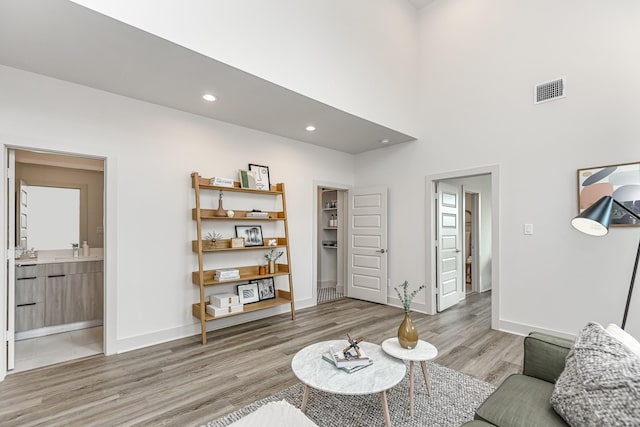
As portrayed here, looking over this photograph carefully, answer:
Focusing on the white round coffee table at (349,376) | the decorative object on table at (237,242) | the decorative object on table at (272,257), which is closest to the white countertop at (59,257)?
the decorative object on table at (237,242)

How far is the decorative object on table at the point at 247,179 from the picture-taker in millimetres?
4152

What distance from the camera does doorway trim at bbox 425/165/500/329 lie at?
4.00 meters

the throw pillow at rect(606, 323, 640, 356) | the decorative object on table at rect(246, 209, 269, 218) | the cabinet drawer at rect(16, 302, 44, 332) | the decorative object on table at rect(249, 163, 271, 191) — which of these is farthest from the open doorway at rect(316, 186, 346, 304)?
the throw pillow at rect(606, 323, 640, 356)

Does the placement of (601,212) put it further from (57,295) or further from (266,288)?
(57,295)

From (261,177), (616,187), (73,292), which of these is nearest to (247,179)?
(261,177)

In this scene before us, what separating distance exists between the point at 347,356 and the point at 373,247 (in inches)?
129

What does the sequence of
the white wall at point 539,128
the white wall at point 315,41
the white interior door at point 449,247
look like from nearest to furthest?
the white wall at point 315,41 → the white wall at point 539,128 → the white interior door at point 449,247

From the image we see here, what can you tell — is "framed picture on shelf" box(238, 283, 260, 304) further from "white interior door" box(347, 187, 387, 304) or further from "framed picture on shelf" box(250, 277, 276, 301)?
"white interior door" box(347, 187, 387, 304)

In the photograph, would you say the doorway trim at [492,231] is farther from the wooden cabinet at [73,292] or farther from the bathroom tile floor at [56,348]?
the wooden cabinet at [73,292]

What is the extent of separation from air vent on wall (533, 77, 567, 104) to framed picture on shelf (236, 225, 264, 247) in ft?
12.6

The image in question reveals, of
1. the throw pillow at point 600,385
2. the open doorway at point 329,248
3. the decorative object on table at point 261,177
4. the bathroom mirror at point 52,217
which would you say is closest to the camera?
the throw pillow at point 600,385

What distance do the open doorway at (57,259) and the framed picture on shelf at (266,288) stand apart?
1.85m

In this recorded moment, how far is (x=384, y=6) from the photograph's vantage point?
14.3 feet

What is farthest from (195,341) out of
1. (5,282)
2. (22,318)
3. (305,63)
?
(305,63)
